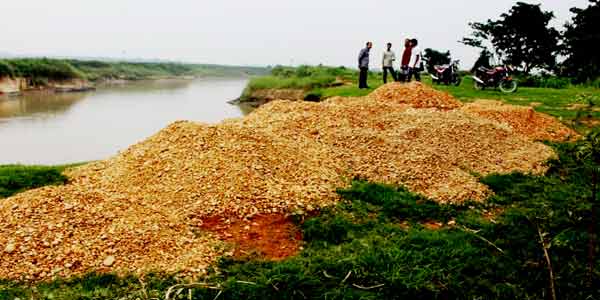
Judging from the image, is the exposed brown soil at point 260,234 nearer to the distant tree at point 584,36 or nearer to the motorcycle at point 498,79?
the motorcycle at point 498,79

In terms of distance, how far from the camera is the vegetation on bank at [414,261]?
332 cm

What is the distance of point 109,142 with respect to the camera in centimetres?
1400

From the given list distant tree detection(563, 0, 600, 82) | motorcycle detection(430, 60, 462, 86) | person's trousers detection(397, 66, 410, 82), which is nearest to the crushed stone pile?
person's trousers detection(397, 66, 410, 82)

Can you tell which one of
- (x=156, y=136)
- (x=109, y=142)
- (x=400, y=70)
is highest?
(x=400, y=70)

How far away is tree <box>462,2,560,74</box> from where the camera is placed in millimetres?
24109

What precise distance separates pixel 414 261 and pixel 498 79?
12.1 meters

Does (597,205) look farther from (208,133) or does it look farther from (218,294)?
(208,133)

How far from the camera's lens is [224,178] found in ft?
16.0

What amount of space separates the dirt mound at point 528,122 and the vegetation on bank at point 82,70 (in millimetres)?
36393

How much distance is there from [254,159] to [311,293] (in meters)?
2.24

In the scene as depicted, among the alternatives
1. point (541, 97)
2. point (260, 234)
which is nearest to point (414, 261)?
point (260, 234)

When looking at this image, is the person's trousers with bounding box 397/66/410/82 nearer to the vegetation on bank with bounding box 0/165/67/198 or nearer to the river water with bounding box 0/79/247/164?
the river water with bounding box 0/79/247/164

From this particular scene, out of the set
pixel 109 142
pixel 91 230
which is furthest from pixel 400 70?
pixel 91 230

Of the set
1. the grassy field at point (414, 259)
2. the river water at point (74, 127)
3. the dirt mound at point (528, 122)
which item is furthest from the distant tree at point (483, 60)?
the grassy field at point (414, 259)
